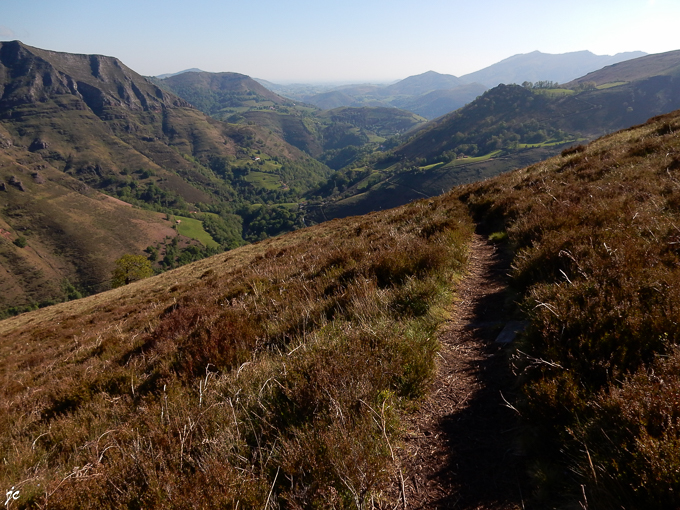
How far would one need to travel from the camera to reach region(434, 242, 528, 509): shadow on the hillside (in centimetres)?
238

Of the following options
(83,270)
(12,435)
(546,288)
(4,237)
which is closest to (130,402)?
(12,435)

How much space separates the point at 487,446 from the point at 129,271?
2613 inches

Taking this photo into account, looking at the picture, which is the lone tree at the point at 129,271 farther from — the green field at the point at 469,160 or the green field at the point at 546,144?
the green field at the point at 546,144

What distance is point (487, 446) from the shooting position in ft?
9.32

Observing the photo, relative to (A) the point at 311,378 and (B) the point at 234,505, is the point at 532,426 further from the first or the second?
(B) the point at 234,505

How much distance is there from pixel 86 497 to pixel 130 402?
2274 millimetres

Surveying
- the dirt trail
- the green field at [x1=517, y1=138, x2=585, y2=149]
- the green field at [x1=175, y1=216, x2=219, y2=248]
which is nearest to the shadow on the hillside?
the dirt trail

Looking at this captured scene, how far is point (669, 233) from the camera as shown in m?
4.72

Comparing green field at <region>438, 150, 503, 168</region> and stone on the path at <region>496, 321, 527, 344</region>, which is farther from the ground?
green field at <region>438, 150, 503, 168</region>

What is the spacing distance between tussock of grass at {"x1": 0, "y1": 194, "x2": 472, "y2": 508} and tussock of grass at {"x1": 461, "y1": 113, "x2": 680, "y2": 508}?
1.21 metres

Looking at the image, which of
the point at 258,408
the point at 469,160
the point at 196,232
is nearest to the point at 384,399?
the point at 258,408

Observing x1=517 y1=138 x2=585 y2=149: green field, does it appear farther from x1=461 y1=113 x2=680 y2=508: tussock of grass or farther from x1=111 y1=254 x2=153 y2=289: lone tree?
x1=461 y1=113 x2=680 y2=508: tussock of grass

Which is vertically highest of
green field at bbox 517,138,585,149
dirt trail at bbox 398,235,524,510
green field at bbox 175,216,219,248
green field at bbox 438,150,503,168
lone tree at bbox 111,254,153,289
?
green field at bbox 517,138,585,149

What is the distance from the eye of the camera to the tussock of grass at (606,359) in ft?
6.20
